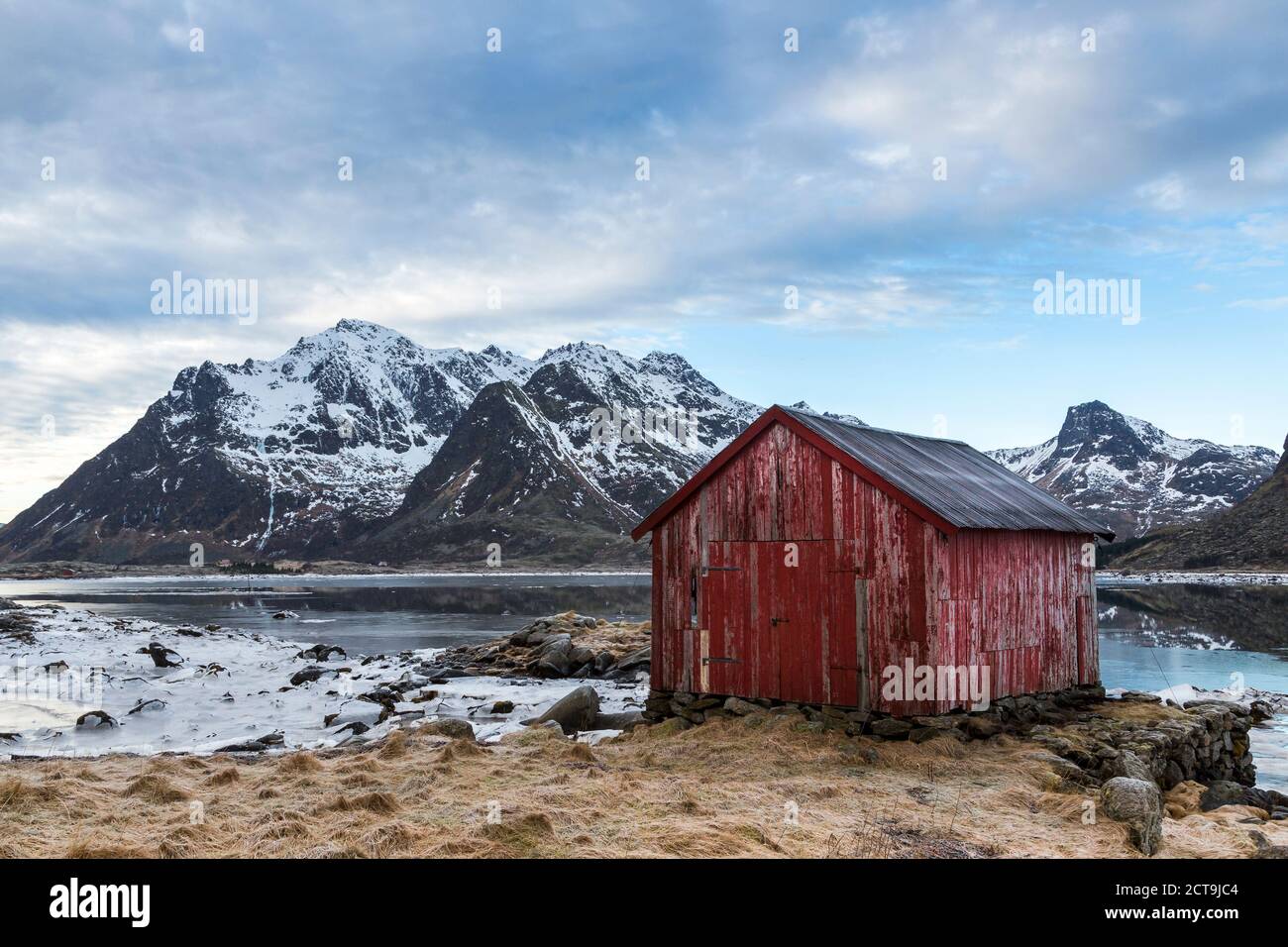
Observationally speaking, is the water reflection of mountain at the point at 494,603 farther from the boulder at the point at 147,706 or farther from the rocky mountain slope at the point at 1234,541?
the rocky mountain slope at the point at 1234,541

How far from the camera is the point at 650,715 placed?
685 inches

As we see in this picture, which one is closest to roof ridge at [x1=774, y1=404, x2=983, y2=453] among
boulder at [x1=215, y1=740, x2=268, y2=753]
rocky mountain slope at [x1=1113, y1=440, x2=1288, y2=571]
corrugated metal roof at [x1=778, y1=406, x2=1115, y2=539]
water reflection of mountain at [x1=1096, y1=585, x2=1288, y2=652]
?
corrugated metal roof at [x1=778, y1=406, x2=1115, y2=539]

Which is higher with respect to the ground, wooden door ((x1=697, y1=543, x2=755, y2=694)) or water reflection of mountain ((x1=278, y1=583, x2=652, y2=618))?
wooden door ((x1=697, y1=543, x2=755, y2=694))

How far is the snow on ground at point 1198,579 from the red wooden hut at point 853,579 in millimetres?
79480

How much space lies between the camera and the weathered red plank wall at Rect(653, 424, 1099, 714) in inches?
577

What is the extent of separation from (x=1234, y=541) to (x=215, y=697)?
459 feet

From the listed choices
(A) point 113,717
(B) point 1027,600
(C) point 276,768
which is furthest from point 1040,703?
(A) point 113,717

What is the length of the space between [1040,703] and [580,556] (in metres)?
177

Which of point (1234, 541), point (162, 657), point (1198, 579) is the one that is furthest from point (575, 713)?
point (1234, 541)

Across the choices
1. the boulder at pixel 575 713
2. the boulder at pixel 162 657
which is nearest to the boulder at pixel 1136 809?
the boulder at pixel 575 713

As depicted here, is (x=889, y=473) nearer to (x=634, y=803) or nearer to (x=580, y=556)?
(x=634, y=803)

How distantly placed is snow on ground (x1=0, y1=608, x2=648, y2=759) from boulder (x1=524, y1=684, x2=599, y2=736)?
0.98 metres

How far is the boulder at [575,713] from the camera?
18281 millimetres

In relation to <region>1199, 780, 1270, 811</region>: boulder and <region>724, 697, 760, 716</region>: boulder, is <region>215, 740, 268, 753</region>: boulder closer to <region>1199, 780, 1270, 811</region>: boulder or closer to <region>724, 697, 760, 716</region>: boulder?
<region>724, 697, 760, 716</region>: boulder
